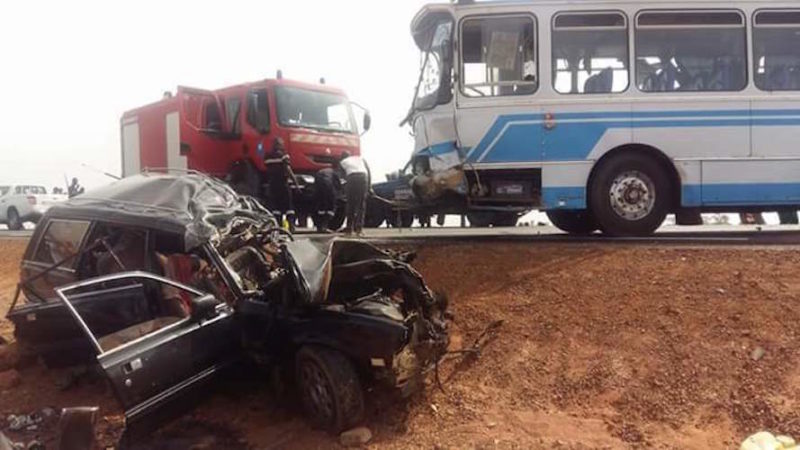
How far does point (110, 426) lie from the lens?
5.34m

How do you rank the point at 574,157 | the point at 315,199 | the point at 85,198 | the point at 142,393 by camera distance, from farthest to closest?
the point at 315,199, the point at 574,157, the point at 85,198, the point at 142,393

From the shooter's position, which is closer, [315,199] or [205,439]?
[205,439]

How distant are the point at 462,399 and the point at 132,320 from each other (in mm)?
2682

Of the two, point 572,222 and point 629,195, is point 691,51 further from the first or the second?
point 572,222

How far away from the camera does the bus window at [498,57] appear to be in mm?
8375

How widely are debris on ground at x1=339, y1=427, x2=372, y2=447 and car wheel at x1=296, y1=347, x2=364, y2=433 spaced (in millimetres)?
51

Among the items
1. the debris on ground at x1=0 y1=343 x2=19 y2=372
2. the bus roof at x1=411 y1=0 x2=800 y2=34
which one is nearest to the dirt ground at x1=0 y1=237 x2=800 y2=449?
the debris on ground at x1=0 y1=343 x2=19 y2=372

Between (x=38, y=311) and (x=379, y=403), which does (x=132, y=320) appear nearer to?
(x=38, y=311)

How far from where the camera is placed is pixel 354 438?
4.66 m

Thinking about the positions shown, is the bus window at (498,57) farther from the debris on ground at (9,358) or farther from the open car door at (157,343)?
the debris on ground at (9,358)

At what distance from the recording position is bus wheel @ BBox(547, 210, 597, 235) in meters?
10.1

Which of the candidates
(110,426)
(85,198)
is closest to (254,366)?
(110,426)

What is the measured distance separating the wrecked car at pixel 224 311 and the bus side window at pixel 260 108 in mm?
6403

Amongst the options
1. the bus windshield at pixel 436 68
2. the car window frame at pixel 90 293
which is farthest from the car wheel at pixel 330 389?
the bus windshield at pixel 436 68
